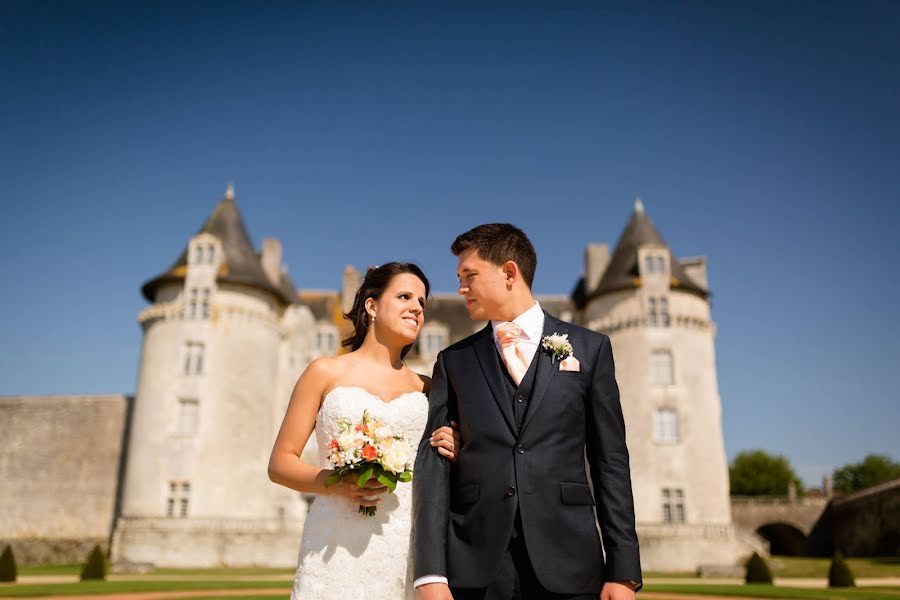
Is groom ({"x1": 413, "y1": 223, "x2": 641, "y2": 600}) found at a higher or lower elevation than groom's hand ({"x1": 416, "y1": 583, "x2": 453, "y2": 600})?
higher

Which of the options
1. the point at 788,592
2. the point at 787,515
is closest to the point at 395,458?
the point at 788,592

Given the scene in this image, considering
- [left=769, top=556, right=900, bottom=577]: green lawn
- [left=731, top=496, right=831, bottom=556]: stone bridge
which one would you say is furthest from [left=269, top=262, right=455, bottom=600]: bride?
[left=731, top=496, right=831, bottom=556]: stone bridge

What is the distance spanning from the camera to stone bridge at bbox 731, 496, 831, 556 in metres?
44.5

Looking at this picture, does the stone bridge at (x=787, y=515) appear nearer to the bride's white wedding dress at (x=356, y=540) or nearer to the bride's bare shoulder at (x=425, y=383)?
the bride's bare shoulder at (x=425, y=383)

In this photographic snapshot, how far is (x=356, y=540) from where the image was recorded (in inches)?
179

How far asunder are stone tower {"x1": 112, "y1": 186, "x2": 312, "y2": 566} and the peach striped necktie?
29.5 meters

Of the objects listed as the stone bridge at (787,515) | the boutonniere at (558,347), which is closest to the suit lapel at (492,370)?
the boutonniere at (558,347)

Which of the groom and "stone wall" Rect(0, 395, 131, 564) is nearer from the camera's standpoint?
the groom

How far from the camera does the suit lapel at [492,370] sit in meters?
3.80

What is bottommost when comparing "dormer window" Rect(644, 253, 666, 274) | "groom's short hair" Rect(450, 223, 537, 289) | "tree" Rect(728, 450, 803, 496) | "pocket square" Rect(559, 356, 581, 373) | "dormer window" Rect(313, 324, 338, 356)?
"pocket square" Rect(559, 356, 581, 373)

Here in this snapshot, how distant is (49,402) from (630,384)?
2859cm

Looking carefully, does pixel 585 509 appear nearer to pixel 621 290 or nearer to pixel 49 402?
pixel 621 290

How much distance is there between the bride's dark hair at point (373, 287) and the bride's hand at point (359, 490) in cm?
124

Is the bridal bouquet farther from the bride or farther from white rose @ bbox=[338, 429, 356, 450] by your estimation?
the bride
